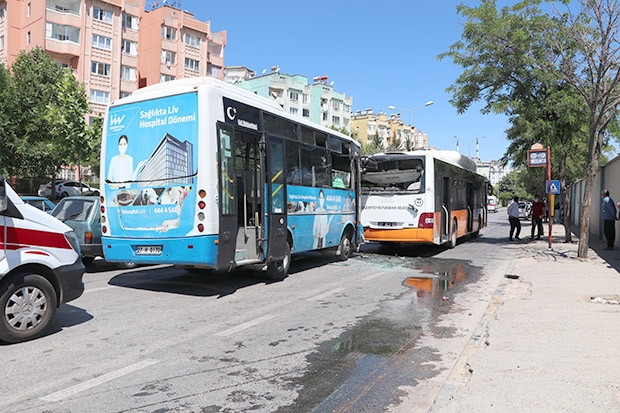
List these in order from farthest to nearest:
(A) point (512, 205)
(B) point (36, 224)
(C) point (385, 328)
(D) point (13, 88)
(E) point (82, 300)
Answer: (D) point (13, 88) < (A) point (512, 205) < (E) point (82, 300) < (C) point (385, 328) < (B) point (36, 224)

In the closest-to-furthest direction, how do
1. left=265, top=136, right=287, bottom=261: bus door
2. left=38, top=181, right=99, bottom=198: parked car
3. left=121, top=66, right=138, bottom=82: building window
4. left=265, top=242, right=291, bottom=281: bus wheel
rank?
left=265, top=136, right=287, bottom=261: bus door < left=265, top=242, right=291, bottom=281: bus wheel < left=38, top=181, right=99, bottom=198: parked car < left=121, top=66, right=138, bottom=82: building window

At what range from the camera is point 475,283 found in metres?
10.5

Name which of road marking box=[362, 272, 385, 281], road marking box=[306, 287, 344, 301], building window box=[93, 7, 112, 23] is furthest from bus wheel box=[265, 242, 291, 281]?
building window box=[93, 7, 112, 23]

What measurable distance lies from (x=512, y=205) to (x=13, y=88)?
29.9 m

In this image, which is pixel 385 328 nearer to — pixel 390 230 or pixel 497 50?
pixel 390 230

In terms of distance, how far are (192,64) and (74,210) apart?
49.9 metres

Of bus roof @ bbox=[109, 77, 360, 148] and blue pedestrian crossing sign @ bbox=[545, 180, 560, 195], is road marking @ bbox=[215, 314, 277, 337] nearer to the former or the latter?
bus roof @ bbox=[109, 77, 360, 148]

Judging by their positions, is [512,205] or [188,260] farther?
[512,205]

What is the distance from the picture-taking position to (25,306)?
17.9ft

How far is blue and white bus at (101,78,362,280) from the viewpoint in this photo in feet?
25.9

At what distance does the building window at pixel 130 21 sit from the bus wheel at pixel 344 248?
4622 cm

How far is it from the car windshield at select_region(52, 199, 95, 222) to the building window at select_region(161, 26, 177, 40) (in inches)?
1858

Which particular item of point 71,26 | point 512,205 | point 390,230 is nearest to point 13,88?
point 71,26

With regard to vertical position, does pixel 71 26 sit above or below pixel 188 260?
above
